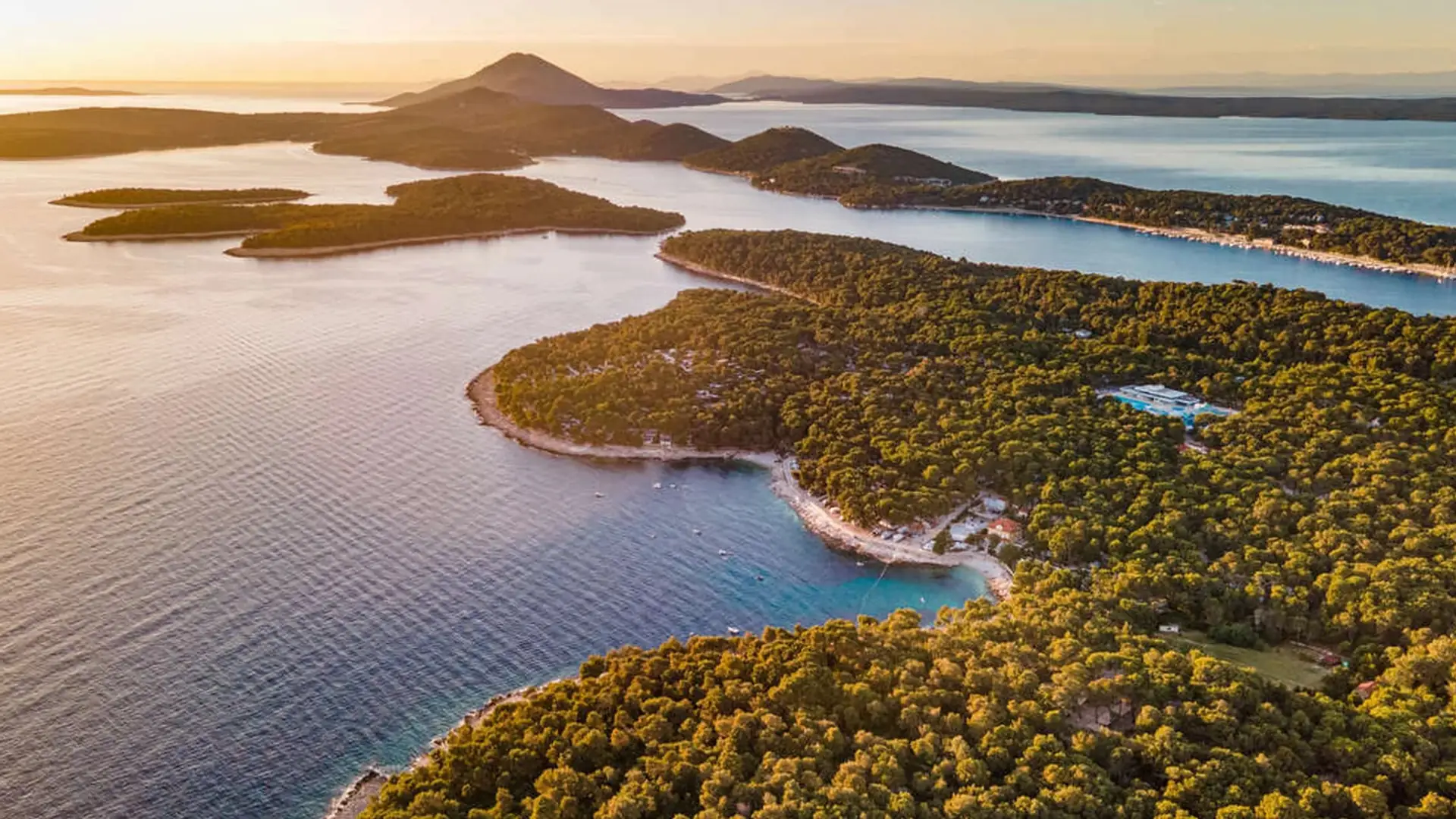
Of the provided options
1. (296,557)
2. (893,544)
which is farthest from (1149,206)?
(296,557)

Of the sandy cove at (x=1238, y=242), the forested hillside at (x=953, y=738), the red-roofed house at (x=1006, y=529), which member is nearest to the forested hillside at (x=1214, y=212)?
the sandy cove at (x=1238, y=242)

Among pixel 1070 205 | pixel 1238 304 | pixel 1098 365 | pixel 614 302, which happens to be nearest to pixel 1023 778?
pixel 1098 365

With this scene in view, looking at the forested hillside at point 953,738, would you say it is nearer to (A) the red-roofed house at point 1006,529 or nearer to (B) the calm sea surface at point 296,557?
(B) the calm sea surface at point 296,557

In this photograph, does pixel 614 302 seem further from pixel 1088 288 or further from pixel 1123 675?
pixel 1123 675

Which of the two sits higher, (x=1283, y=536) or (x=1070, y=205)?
(x=1070, y=205)

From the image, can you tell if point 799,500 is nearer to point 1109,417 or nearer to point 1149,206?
point 1109,417
